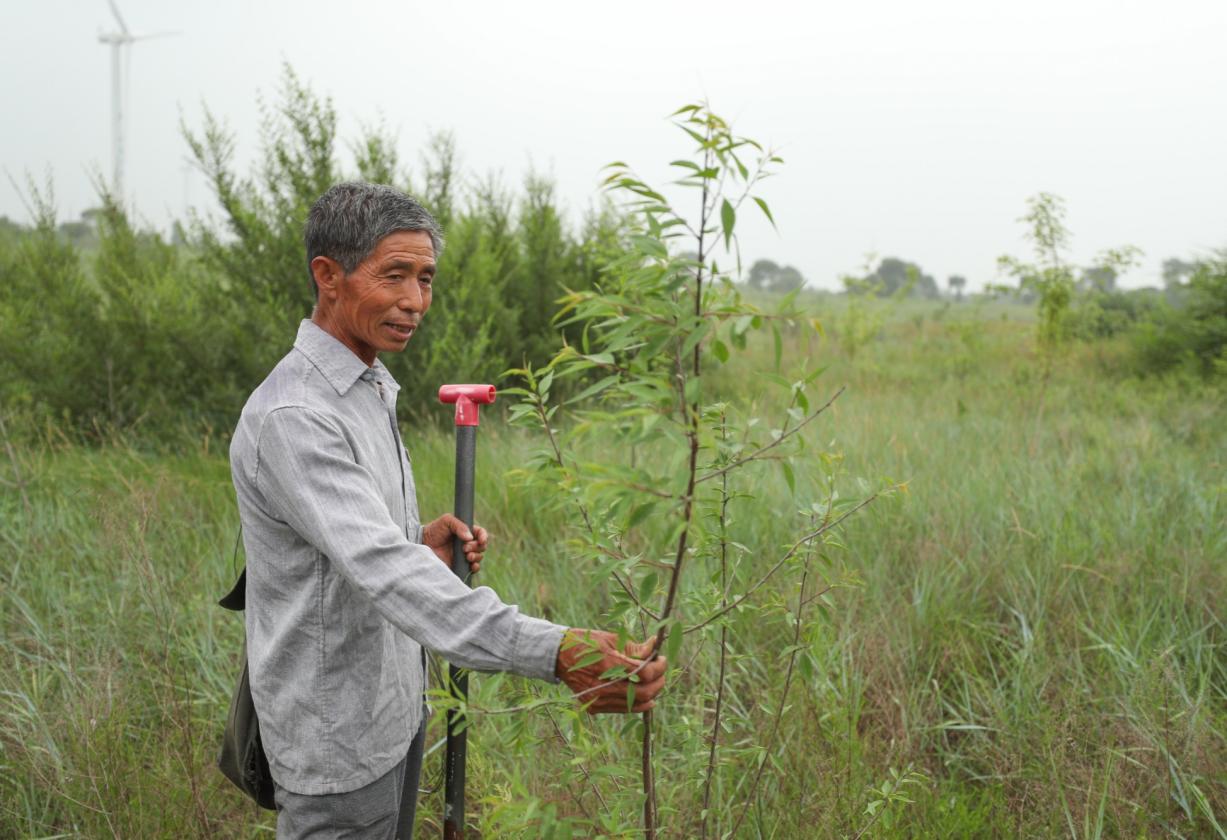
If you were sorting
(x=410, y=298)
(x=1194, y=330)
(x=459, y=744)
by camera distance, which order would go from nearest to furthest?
(x=410, y=298)
(x=459, y=744)
(x=1194, y=330)

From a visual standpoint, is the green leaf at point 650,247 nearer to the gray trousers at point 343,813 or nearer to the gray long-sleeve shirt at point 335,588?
the gray long-sleeve shirt at point 335,588

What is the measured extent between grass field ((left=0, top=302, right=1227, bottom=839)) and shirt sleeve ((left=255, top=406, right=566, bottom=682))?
0.13 metres

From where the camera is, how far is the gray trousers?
5.40 ft

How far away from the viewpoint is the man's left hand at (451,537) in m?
1.83

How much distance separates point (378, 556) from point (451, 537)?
538 millimetres

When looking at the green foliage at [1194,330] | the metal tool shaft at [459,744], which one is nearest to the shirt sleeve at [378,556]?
the metal tool shaft at [459,744]

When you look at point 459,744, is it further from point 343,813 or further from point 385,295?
point 385,295

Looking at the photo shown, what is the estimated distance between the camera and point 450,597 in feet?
4.36

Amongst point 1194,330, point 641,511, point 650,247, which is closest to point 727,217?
point 650,247

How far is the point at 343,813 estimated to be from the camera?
1.65m

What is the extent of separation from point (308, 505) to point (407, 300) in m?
0.46

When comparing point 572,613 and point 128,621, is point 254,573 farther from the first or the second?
point 128,621

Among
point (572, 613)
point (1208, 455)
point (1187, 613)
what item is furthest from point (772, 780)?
point (1208, 455)

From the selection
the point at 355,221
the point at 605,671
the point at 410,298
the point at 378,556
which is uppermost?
the point at 355,221
